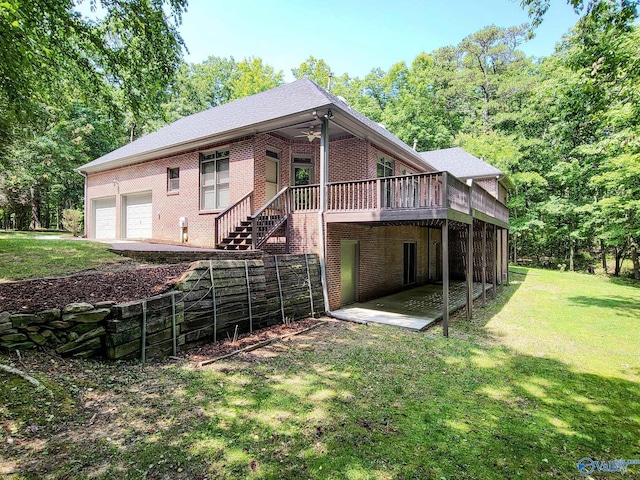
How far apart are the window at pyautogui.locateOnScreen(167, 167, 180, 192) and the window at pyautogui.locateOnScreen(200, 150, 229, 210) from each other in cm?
164

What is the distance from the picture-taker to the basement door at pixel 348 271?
1036 centimetres

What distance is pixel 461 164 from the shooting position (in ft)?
65.3

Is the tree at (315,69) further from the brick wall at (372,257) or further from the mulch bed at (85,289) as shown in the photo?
the mulch bed at (85,289)

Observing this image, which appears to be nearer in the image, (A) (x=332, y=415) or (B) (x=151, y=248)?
(A) (x=332, y=415)

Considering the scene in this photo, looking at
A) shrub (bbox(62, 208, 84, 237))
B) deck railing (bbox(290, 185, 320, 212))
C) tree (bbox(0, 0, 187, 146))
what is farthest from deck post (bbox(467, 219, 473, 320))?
shrub (bbox(62, 208, 84, 237))

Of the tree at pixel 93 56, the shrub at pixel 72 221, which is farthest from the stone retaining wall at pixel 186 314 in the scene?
the shrub at pixel 72 221

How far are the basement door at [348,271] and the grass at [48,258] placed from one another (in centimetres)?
612

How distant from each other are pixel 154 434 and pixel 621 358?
818 cm

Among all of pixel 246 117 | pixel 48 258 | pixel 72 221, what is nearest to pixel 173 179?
pixel 246 117

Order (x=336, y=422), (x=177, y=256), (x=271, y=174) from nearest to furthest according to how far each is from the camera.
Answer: (x=336, y=422) < (x=177, y=256) < (x=271, y=174)

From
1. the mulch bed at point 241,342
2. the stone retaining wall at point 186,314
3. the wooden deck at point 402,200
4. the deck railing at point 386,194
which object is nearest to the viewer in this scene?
the stone retaining wall at point 186,314

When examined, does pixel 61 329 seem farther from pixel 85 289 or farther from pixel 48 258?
pixel 48 258

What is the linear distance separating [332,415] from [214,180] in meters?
9.90

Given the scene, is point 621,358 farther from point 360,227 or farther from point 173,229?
point 173,229
